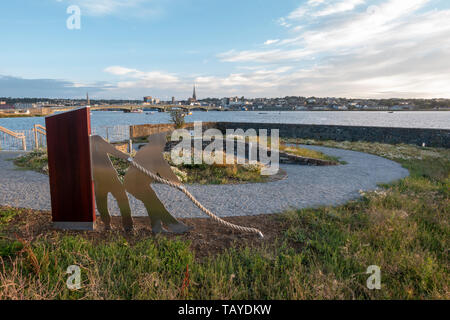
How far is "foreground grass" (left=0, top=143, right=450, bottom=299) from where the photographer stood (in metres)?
2.93

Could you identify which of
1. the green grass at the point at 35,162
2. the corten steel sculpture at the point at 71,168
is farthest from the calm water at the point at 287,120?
the corten steel sculpture at the point at 71,168

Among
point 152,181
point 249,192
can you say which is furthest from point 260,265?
point 249,192

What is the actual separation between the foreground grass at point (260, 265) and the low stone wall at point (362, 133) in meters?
18.6

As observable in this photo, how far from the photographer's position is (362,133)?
905 inches

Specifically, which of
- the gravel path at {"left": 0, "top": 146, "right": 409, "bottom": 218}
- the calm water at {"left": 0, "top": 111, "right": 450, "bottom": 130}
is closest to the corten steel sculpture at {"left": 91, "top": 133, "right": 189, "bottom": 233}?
the gravel path at {"left": 0, "top": 146, "right": 409, "bottom": 218}

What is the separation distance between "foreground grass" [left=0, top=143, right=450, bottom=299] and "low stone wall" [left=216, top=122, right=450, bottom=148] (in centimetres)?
1859

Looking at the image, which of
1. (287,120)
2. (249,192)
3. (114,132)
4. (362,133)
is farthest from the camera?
(287,120)

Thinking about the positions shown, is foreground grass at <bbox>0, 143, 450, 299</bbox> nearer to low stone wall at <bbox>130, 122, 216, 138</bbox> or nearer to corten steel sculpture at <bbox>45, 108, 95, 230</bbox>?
corten steel sculpture at <bbox>45, 108, 95, 230</bbox>

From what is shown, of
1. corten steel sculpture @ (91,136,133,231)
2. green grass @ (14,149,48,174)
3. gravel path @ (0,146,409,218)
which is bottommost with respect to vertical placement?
gravel path @ (0,146,409,218)

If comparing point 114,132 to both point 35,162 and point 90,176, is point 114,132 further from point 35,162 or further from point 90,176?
point 90,176

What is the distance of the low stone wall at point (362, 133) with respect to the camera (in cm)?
1978

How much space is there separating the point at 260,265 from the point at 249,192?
13.4 feet
